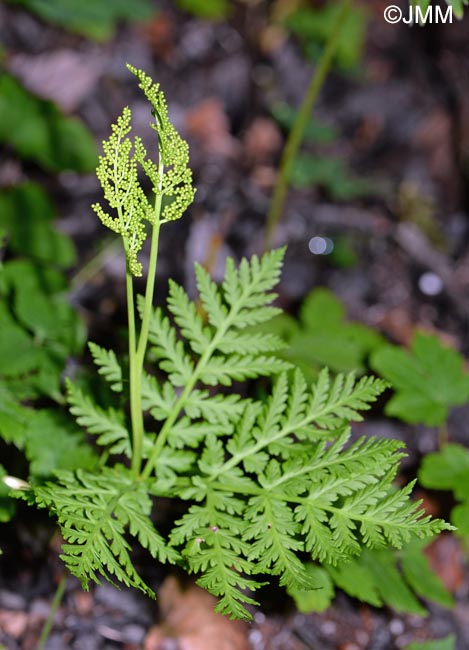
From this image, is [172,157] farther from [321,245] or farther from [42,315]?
[321,245]

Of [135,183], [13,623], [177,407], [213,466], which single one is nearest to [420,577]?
[213,466]

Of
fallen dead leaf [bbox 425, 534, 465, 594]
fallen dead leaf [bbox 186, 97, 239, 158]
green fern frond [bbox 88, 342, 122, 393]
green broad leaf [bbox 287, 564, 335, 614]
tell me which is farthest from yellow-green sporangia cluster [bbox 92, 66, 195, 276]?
fallen dead leaf [bbox 186, 97, 239, 158]

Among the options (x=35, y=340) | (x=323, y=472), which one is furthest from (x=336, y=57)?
(x=323, y=472)

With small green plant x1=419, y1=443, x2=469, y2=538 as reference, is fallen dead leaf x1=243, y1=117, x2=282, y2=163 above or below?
above

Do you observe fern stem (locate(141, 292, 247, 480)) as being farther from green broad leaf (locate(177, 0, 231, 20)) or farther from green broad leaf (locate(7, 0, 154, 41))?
green broad leaf (locate(177, 0, 231, 20))

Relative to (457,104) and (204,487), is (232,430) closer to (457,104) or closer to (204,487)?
(204,487)

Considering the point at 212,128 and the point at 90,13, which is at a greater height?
the point at 90,13

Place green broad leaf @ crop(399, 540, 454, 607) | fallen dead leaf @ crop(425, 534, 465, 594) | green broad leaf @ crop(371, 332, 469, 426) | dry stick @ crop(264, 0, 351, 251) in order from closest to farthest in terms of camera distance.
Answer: green broad leaf @ crop(399, 540, 454, 607) → green broad leaf @ crop(371, 332, 469, 426) → fallen dead leaf @ crop(425, 534, 465, 594) → dry stick @ crop(264, 0, 351, 251)
